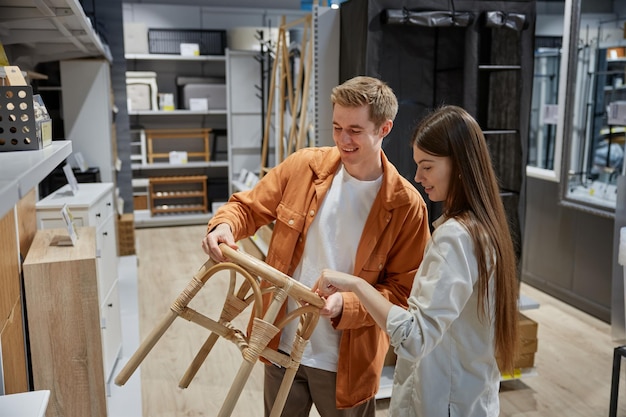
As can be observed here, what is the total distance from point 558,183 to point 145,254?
391cm

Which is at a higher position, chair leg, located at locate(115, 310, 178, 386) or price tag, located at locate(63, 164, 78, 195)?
price tag, located at locate(63, 164, 78, 195)

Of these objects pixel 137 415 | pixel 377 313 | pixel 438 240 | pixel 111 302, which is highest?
pixel 438 240

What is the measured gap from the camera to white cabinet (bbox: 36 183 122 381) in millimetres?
2820

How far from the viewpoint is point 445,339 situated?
4.66 feet

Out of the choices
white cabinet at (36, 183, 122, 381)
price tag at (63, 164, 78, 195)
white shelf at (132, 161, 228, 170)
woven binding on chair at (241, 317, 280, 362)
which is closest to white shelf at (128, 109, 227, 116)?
white shelf at (132, 161, 228, 170)

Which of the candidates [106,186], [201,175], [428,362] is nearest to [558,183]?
[106,186]

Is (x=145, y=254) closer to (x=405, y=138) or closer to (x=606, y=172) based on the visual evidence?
(x=405, y=138)

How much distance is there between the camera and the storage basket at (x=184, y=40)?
7.27 meters

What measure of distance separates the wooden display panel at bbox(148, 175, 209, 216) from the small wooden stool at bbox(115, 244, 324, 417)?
19.8ft

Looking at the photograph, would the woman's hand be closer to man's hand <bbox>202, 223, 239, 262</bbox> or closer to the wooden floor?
man's hand <bbox>202, 223, 239, 262</bbox>

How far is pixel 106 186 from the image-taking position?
140 inches

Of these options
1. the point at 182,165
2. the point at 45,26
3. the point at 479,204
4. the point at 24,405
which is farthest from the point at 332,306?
the point at 182,165

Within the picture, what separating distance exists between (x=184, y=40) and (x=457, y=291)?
6726 millimetres

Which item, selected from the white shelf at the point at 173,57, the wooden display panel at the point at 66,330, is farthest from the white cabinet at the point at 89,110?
the wooden display panel at the point at 66,330
